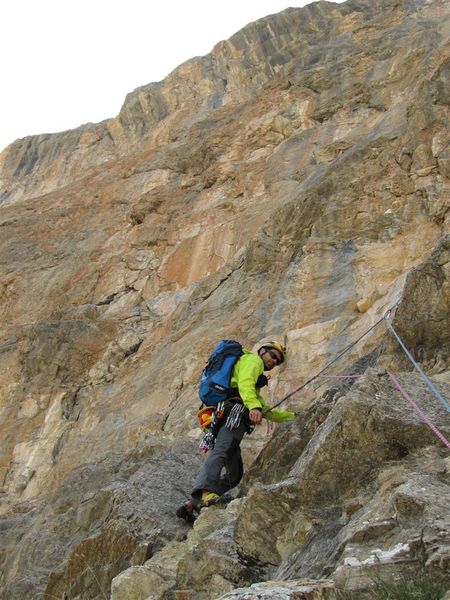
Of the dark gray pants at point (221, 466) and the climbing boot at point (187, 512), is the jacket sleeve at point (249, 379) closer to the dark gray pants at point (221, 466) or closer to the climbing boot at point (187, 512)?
the dark gray pants at point (221, 466)

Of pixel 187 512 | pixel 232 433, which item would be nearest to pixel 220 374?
pixel 232 433

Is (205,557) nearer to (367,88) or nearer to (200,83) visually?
(367,88)

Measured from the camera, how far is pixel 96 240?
26953mm

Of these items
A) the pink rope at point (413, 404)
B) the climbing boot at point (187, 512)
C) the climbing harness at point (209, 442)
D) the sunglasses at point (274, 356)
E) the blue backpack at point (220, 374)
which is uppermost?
the blue backpack at point (220, 374)

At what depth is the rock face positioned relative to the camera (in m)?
5.06

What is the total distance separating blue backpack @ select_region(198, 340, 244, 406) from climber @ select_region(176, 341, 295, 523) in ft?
0.25

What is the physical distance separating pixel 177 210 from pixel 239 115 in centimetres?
673

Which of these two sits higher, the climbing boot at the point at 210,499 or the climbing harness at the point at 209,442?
the climbing harness at the point at 209,442

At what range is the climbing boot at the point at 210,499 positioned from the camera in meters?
6.63

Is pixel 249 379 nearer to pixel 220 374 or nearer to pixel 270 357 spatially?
pixel 220 374

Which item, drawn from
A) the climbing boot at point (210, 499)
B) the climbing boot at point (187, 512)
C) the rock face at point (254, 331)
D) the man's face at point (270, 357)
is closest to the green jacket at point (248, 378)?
the man's face at point (270, 357)

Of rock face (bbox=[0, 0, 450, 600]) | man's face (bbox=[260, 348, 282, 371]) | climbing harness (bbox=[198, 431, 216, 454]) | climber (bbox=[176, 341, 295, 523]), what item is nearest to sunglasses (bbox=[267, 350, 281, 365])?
man's face (bbox=[260, 348, 282, 371])

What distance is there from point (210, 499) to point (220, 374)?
1.25 metres

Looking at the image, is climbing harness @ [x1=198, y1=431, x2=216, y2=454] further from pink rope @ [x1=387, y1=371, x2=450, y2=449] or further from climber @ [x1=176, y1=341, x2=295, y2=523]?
pink rope @ [x1=387, y1=371, x2=450, y2=449]
